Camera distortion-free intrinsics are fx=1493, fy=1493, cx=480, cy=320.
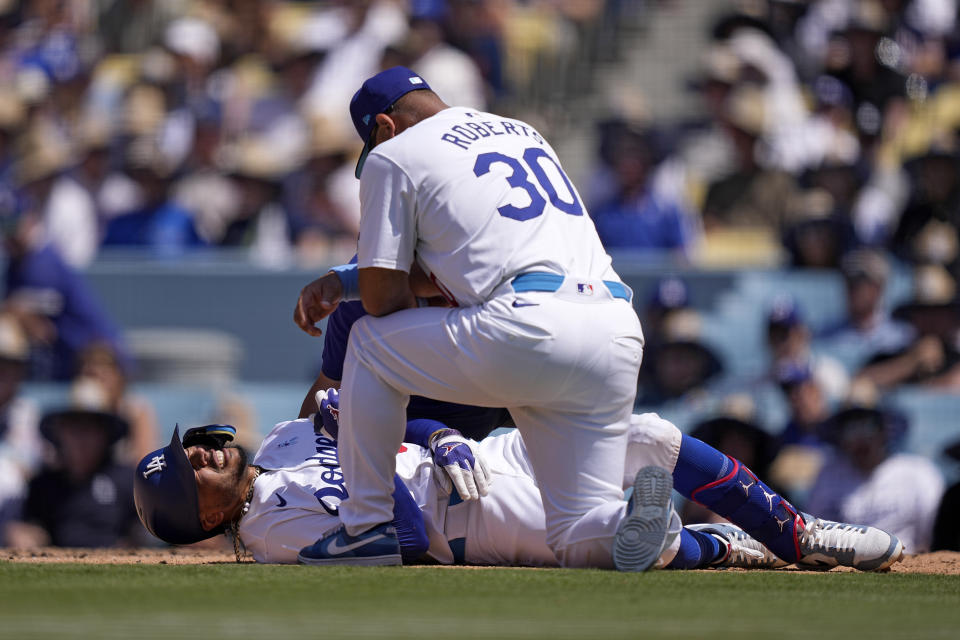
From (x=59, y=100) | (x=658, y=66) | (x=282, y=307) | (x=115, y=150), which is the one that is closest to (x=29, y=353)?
(x=282, y=307)

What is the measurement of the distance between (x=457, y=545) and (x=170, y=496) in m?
1.04

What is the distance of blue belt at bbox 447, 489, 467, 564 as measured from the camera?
17.2 ft

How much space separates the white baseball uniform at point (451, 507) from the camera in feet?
16.7

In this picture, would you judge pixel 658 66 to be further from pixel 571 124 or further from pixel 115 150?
pixel 115 150

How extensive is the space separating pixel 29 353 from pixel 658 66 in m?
5.64

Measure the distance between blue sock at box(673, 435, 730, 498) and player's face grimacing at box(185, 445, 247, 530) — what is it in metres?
1.58

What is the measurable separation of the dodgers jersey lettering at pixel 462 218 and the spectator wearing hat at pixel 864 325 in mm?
5026

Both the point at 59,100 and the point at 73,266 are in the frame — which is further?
the point at 59,100

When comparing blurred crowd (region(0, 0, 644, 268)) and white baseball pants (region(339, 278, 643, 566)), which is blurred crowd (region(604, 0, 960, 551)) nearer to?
blurred crowd (region(0, 0, 644, 268))

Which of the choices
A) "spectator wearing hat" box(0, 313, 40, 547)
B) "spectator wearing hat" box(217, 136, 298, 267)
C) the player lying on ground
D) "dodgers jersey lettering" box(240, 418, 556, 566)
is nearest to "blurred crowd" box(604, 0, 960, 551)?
"spectator wearing hat" box(217, 136, 298, 267)

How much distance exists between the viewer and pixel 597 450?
4520 millimetres

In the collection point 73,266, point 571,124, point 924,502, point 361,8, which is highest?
point 361,8

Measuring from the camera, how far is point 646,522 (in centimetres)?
441

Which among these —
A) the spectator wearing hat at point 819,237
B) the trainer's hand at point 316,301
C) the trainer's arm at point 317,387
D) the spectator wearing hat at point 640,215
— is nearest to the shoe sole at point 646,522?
the trainer's hand at point 316,301
